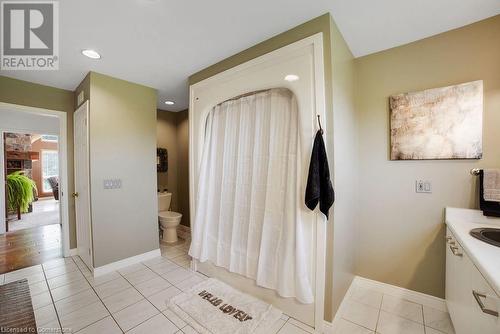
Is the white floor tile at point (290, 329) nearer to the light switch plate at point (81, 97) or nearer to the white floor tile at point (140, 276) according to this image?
the white floor tile at point (140, 276)

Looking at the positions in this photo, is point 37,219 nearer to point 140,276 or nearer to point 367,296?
point 140,276

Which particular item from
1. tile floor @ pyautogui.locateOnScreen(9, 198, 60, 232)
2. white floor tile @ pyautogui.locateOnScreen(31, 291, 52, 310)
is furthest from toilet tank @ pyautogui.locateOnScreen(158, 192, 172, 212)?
tile floor @ pyautogui.locateOnScreen(9, 198, 60, 232)

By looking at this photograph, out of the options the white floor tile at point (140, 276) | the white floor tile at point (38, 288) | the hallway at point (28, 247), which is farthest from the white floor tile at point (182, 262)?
the hallway at point (28, 247)

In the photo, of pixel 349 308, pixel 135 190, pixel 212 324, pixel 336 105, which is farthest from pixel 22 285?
pixel 336 105

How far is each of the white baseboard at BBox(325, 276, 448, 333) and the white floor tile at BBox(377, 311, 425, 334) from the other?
30 cm

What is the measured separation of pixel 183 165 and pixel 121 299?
2.54 m

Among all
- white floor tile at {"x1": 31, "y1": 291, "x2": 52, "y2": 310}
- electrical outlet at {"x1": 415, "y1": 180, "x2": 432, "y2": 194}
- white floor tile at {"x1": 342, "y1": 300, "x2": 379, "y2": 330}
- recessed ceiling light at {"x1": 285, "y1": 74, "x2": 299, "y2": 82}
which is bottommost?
white floor tile at {"x1": 342, "y1": 300, "x2": 379, "y2": 330}

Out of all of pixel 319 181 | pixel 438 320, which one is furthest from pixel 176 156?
pixel 438 320

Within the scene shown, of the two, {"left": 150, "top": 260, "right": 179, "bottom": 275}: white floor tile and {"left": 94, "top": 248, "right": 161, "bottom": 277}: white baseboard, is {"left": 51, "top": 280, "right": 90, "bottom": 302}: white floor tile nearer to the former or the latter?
{"left": 94, "top": 248, "right": 161, "bottom": 277}: white baseboard

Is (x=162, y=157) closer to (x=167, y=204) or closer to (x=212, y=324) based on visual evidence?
(x=167, y=204)

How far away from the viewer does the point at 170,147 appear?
167 inches

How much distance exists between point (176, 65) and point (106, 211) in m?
2.06

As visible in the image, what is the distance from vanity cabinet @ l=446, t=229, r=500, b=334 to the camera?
2.93ft

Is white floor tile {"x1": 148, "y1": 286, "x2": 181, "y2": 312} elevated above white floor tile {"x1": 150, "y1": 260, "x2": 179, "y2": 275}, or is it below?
above
